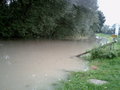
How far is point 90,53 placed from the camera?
7633 mm

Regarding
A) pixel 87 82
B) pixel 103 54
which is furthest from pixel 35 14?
pixel 87 82

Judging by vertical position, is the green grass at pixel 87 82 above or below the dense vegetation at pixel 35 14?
below

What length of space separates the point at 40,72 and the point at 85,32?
1411cm

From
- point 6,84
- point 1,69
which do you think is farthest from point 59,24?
point 6,84

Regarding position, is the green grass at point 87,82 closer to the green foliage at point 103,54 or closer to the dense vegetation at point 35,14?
the green foliage at point 103,54

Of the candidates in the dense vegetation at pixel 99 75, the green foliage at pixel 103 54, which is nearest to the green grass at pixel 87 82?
the dense vegetation at pixel 99 75

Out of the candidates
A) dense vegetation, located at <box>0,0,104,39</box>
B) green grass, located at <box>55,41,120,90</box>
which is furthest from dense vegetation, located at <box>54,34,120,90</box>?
dense vegetation, located at <box>0,0,104,39</box>

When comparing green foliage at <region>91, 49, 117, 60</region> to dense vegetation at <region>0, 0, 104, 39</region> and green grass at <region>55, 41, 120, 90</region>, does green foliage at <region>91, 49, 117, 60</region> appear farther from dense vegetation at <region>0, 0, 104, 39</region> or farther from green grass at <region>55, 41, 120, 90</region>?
Result: dense vegetation at <region>0, 0, 104, 39</region>

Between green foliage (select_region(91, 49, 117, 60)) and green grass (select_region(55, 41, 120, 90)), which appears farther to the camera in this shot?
green foliage (select_region(91, 49, 117, 60))

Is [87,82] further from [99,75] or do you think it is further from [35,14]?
[35,14]

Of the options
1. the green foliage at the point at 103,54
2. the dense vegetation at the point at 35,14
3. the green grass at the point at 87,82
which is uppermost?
the dense vegetation at the point at 35,14

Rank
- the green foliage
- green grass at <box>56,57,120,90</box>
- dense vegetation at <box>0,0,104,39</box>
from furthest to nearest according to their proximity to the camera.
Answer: dense vegetation at <box>0,0,104,39</box>
the green foliage
green grass at <box>56,57,120,90</box>

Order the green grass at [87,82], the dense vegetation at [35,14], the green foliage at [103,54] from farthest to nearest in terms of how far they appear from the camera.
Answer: the dense vegetation at [35,14] < the green foliage at [103,54] < the green grass at [87,82]

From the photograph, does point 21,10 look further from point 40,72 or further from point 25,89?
point 25,89
